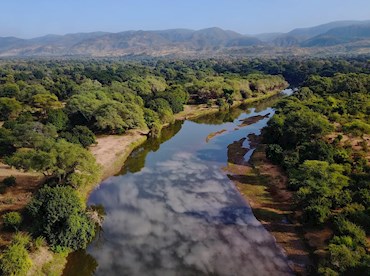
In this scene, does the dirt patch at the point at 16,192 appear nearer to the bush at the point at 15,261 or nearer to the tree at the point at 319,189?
the bush at the point at 15,261

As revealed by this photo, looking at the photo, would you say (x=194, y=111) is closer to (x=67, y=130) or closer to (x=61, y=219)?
(x=67, y=130)

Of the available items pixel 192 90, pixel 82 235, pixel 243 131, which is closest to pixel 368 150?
pixel 243 131

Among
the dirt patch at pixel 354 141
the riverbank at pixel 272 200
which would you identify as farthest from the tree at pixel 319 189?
the dirt patch at pixel 354 141

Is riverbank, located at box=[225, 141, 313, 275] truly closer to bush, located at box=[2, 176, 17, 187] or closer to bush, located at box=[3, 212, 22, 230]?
bush, located at box=[3, 212, 22, 230]

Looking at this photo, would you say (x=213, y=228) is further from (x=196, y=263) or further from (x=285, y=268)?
(x=285, y=268)

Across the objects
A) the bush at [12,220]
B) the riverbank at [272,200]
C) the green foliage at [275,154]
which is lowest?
the riverbank at [272,200]

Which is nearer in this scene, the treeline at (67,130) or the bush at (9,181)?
the treeline at (67,130)

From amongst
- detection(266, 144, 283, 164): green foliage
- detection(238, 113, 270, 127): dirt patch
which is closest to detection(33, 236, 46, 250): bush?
detection(266, 144, 283, 164): green foliage
